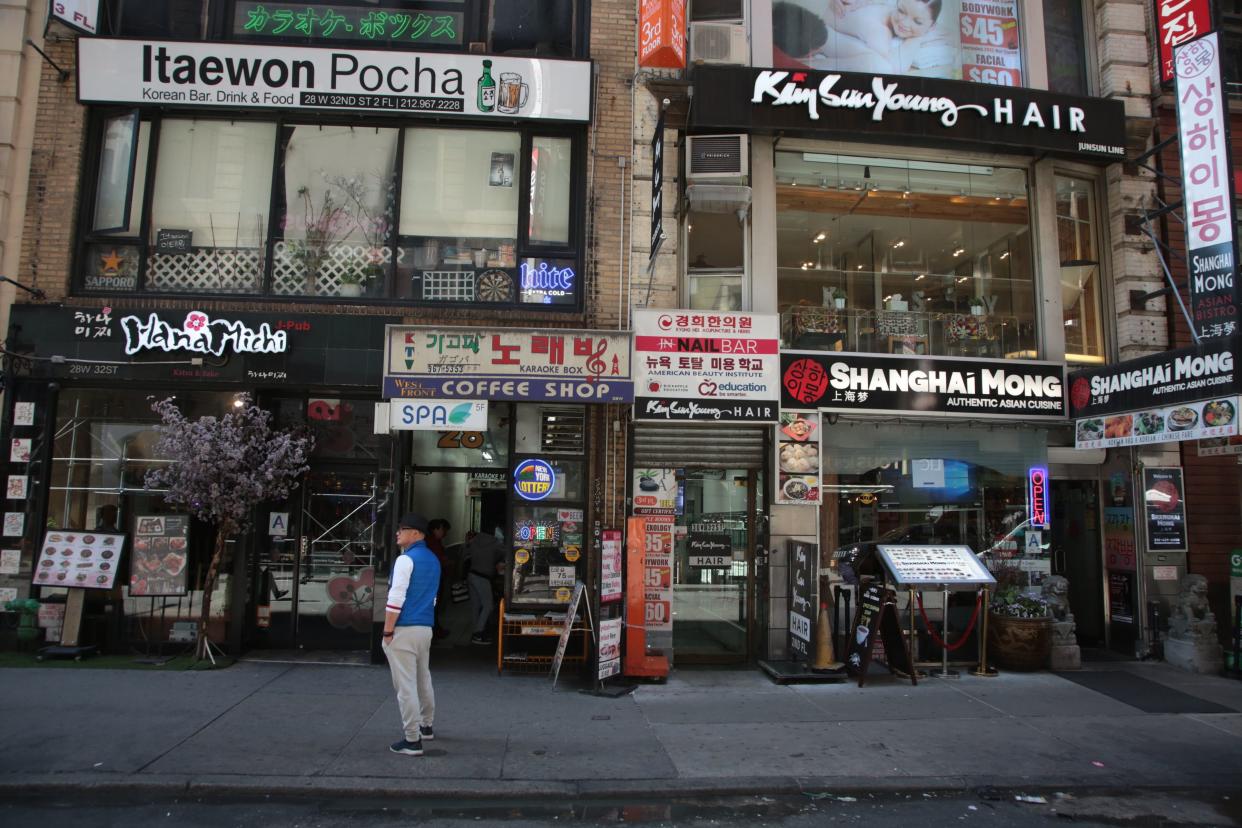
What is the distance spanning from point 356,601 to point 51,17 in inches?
308

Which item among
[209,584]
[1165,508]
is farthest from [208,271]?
[1165,508]

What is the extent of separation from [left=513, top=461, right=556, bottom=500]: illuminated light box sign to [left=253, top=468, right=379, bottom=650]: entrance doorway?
6.09 feet

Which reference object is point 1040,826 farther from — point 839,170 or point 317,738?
point 839,170

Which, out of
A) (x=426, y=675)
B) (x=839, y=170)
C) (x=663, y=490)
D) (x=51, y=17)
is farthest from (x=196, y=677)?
(x=839, y=170)

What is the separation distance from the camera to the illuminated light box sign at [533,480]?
32.8ft

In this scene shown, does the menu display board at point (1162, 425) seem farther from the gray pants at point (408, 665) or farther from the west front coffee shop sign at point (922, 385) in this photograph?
the gray pants at point (408, 665)

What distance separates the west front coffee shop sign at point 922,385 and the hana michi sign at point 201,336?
6.33 m

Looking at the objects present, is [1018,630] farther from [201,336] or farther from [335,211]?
[201,336]

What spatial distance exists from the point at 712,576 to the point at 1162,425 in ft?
18.2

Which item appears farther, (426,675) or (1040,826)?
(426,675)

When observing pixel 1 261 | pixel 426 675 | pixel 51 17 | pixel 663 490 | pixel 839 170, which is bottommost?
pixel 426 675

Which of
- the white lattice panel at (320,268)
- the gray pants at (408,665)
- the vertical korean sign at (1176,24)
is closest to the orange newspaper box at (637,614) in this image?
the gray pants at (408,665)

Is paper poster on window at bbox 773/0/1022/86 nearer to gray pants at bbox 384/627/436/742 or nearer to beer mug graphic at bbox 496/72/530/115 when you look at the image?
beer mug graphic at bbox 496/72/530/115

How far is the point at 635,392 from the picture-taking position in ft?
31.0
